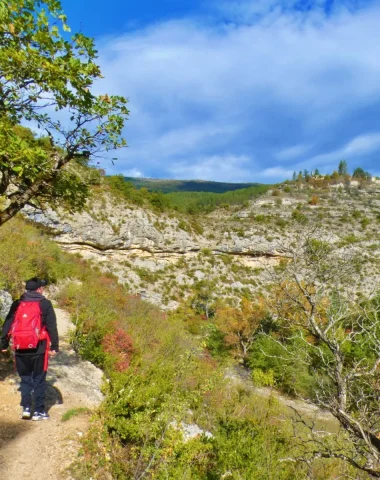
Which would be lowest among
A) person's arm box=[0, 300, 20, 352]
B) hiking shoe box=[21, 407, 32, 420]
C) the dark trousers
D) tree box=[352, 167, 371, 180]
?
hiking shoe box=[21, 407, 32, 420]

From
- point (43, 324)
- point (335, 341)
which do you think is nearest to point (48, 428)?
point (43, 324)

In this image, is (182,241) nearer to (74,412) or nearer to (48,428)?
(74,412)

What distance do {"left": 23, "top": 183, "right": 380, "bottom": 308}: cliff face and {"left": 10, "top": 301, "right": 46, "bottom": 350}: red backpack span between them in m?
23.3

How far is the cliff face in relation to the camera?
106 feet

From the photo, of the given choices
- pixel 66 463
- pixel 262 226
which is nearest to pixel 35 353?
pixel 66 463

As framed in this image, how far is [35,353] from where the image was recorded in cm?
472

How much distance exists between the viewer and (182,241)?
125ft

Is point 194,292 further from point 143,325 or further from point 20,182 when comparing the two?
point 20,182

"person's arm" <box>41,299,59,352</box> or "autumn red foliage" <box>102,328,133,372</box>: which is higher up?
"person's arm" <box>41,299,59,352</box>

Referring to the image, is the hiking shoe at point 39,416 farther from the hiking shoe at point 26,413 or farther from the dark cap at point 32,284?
the dark cap at point 32,284

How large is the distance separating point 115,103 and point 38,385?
4.17 metres

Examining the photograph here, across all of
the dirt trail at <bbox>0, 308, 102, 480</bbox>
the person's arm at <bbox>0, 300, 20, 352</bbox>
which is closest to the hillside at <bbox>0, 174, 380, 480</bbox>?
the dirt trail at <bbox>0, 308, 102, 480</bbox>

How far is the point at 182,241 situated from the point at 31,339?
33436 millimetres

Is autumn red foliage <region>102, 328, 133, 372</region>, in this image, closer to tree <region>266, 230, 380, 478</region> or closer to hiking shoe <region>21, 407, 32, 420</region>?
hiking shoe <region>21, 407, 32, 420</region>
